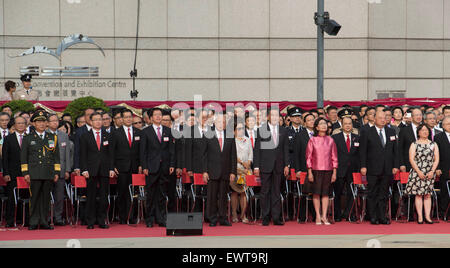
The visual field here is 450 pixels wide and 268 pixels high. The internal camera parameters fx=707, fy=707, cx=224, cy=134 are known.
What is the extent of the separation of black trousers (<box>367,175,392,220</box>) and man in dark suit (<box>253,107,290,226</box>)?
169 cm

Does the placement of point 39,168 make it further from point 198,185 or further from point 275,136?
point 275,136

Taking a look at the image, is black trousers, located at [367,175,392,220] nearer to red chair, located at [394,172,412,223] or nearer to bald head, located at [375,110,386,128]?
red chair, located at [394,172,412,223]

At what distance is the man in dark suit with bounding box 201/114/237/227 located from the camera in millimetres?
13375

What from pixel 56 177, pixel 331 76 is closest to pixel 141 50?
pixel 331 76

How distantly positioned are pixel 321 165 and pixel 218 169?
1.97 meters

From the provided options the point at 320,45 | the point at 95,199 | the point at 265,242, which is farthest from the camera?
the point at 320,45

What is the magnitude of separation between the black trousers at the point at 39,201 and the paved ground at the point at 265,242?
195 centimetres

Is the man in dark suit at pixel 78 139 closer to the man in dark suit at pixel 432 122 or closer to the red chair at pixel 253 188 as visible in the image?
the red chair at pixel 253 188

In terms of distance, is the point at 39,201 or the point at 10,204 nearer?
the point at 39,201

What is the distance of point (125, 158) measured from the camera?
13.7 metres

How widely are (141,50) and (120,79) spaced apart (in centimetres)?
126

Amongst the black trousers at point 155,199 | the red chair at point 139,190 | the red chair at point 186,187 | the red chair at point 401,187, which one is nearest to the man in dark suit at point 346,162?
the red chair at point 401,187

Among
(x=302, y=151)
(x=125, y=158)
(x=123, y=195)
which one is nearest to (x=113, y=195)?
(x=123, y=195)

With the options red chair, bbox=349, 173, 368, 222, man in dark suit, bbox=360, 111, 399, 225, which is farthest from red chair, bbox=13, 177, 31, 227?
man in dark suit, bbox=360, 111, 399, 225
